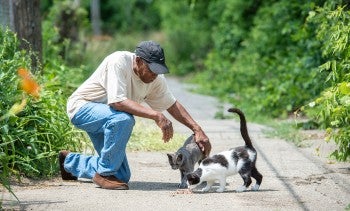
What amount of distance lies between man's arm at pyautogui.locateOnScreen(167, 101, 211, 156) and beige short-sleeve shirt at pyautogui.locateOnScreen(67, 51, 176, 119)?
0.09m

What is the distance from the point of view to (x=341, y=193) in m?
7.80

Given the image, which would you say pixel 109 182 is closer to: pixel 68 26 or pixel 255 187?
pixel 255 187

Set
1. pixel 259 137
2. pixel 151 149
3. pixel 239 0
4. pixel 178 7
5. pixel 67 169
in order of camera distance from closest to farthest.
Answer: pixel 67 169 < pixel 151 149 < pixel 259 137 < pixel 239 0 < pixel 178 7

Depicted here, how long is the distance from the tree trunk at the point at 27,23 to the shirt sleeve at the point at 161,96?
11.9 ft

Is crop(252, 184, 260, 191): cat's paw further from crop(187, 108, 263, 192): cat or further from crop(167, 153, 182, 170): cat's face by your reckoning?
crop(167, 153, 182, 170): cat's face

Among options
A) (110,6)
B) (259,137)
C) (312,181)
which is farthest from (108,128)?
(110,6)

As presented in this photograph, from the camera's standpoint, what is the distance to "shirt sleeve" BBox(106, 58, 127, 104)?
7.63 metres

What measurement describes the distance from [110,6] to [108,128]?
125ft

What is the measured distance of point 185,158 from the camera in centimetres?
795

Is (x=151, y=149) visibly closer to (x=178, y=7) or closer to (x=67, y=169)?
(x=67, y=169)

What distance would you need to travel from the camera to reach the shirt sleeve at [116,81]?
763cm

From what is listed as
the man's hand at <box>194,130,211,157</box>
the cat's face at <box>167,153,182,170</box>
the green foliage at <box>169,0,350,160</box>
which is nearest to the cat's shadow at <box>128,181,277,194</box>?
the cat's face at <box>167,153,182,170</box>

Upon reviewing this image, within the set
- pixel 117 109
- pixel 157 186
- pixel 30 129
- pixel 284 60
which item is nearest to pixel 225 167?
pixel 157 186

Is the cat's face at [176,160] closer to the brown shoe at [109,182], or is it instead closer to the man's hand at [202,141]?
the man's hand at [202,141]
